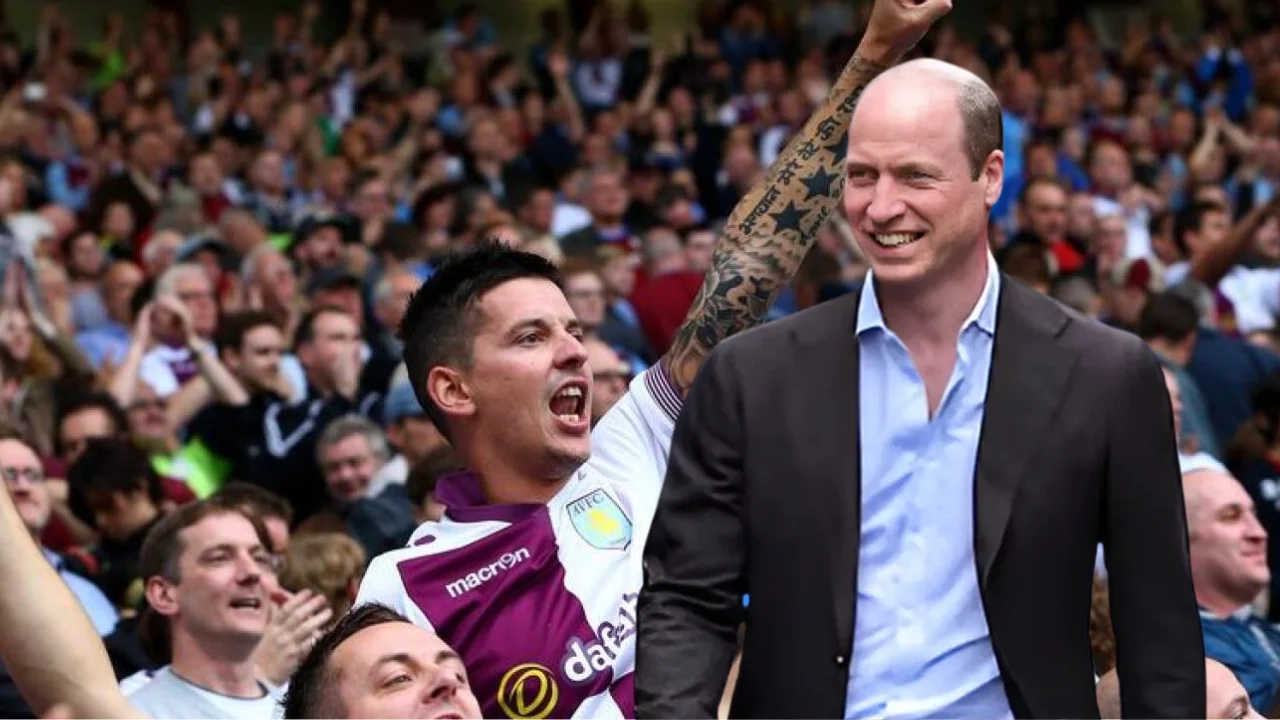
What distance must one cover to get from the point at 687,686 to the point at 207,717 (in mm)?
2915

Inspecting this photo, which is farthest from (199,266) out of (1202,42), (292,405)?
(1202,42)

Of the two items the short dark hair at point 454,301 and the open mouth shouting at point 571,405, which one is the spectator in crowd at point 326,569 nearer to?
the short dark hair at point 454,301

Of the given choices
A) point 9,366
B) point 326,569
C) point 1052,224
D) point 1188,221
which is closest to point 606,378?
point 326,569

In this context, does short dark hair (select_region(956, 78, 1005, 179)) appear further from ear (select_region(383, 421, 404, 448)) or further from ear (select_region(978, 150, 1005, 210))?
ear (select_region(383, 421, 404, 448))

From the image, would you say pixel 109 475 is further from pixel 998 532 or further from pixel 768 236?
pixel 998 532

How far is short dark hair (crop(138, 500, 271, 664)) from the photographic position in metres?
6.29

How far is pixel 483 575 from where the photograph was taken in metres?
4.18

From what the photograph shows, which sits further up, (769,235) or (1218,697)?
(769,235)

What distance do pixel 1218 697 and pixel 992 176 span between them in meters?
1.81

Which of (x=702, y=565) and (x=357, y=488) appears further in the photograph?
(x=357, y=488)

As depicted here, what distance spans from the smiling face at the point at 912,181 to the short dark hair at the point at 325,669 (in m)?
1.24

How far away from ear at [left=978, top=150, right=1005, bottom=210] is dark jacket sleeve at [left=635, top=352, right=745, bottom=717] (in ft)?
1.46

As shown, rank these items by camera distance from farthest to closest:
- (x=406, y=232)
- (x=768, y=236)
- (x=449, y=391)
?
(x=406, y=232)
(x=768, y=236)
(x=449, y=391)

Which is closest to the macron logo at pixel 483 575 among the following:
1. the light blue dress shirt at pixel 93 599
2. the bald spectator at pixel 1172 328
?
the light blue dress shirt at pixel 93 599
